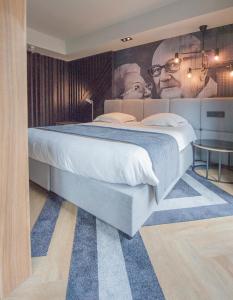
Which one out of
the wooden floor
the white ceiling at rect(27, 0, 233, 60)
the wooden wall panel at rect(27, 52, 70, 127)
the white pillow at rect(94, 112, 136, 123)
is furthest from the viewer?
the wooden wall panel at rect(27, 52, 70, 127)

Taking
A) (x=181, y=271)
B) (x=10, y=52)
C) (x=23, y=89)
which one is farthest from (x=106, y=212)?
(x=10, y=52)

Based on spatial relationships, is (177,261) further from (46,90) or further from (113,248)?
(46,90)

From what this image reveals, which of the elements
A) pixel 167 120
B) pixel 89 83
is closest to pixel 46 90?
pixel 89 83

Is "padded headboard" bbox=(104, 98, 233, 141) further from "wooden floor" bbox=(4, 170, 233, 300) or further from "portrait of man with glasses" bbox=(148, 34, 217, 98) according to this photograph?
"wooden floor" bbox=(4, 170, 233, 300)

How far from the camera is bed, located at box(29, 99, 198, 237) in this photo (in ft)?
5.34

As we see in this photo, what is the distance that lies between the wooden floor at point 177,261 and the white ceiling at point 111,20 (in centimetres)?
276

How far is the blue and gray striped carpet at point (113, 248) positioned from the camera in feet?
3.95

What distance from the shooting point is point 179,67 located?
3770mm

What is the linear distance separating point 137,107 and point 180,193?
86.3 inches

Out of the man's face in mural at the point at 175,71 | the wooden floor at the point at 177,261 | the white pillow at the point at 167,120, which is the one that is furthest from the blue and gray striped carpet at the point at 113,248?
the man's face in mural at the point at 175,71

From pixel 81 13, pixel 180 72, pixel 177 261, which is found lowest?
pixel 177 261

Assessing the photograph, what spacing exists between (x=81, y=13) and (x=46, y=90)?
1909 mm

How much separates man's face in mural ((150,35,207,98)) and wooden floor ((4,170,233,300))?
2456 mm

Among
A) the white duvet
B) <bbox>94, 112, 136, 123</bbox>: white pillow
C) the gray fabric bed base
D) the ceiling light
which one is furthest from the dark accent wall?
the gray fabric bed base
